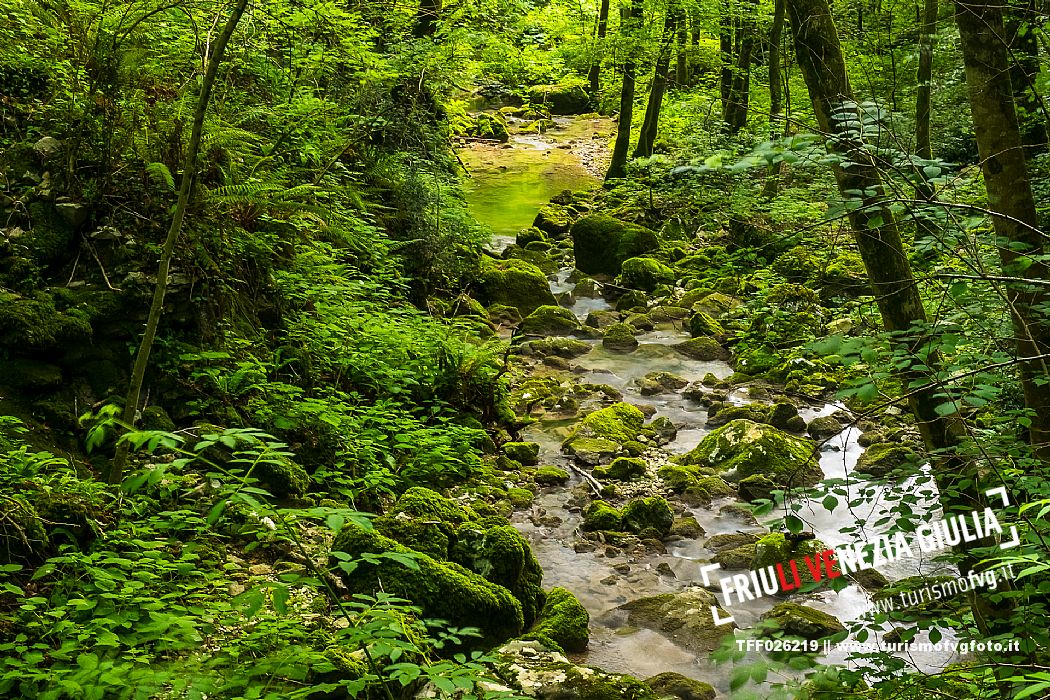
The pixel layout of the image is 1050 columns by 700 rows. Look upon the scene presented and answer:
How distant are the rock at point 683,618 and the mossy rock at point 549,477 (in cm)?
224

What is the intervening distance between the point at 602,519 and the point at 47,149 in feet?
18.7

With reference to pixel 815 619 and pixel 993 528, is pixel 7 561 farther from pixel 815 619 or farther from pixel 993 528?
pixel 815 619

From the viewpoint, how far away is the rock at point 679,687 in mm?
5207

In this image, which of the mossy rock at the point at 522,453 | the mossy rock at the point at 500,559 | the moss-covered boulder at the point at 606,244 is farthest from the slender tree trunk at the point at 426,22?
the mossy rock at the point at 500,559

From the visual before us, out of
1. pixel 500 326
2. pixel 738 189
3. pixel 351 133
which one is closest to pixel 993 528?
pixel 351 133

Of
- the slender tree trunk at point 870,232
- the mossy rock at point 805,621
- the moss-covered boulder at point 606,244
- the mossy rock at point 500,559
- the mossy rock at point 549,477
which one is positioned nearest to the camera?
the slender tree trunk at point 870,232

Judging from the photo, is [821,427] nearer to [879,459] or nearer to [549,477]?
[879,459]

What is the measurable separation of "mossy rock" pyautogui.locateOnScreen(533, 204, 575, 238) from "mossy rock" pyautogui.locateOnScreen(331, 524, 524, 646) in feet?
46.4

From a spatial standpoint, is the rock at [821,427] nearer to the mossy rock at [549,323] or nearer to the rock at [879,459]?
the rock at [879,459]

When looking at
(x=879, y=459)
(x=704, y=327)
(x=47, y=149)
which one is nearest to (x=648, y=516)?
(x=879, y=459)

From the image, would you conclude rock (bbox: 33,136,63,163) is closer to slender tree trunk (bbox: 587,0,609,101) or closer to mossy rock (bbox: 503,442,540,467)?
mossy rock (bbox: 503,442,540,467)

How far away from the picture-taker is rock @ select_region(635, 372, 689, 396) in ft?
36.8

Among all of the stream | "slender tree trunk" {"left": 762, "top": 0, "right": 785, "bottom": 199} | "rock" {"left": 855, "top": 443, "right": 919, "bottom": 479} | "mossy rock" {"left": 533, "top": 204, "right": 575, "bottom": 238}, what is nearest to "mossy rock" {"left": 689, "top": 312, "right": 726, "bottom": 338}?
the stream

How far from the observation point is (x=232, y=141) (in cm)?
627
